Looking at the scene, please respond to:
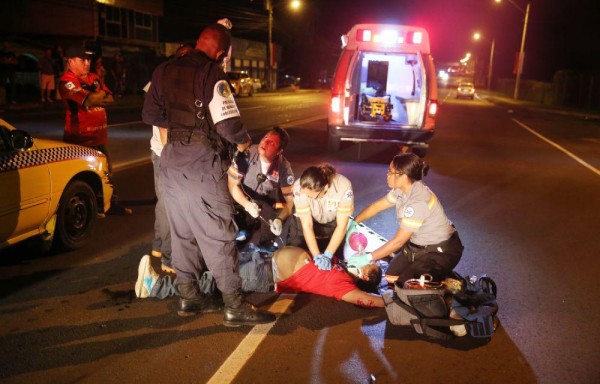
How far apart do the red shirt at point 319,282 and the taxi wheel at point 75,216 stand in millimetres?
2210

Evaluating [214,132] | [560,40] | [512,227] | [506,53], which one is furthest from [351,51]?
[506,53]

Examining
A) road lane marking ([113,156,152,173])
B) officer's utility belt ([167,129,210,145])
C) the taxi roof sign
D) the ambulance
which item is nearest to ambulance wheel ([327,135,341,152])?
the ambulance

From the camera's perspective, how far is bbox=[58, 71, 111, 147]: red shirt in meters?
5.75

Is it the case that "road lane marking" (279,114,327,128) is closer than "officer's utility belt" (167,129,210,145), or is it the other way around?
"officer's utility belt" (167,129,210,145)

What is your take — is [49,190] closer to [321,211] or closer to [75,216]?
[75,216]

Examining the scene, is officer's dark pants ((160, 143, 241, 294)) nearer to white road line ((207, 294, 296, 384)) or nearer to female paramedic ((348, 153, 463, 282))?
white road line ((207, 294, 296, 384))

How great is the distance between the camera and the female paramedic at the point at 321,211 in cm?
424

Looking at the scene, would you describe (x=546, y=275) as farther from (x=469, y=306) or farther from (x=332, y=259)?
(x=332, y=259)

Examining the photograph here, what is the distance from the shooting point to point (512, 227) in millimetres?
6332

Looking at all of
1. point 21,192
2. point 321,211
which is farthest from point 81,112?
point 321,211

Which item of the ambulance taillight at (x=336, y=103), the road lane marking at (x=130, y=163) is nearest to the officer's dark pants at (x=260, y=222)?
the road lane marking at (x=130, y=163)

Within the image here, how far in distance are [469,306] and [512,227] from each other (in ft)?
9.82

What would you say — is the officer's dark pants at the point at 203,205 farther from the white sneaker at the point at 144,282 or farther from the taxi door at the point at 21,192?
the taxi door at the point at 21,192

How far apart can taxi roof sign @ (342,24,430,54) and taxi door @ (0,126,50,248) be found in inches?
275
